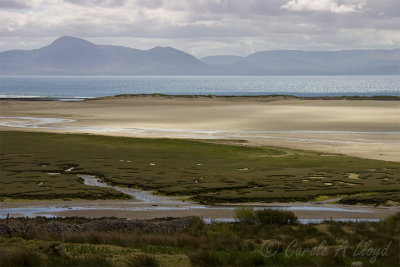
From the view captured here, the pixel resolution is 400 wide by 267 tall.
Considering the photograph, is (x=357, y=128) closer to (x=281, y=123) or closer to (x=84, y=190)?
(x=281, y=123)

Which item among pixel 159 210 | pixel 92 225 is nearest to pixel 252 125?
pixel 159 210

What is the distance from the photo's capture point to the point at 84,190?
26250mm

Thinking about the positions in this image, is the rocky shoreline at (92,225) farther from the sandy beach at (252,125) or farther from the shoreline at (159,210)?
the sandy beach at (252,125)

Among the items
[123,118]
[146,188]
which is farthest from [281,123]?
[146,188]

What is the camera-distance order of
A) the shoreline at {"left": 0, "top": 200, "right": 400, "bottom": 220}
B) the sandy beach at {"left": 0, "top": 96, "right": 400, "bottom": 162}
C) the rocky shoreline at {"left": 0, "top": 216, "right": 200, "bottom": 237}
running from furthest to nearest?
the sandy beach at {"left": 0, "top": 96, "right": 400, "bottom": 162} < the shoreline at {"left": 0, "top": 200, "right": 400, "bottom": 220} < the rocky shoreline at {"left": 0, "top": 216, "right": 200, "bottom": 237}

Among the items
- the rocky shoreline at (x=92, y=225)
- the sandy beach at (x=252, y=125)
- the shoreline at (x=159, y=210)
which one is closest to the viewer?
the rocky shoreline at (x=92, y=225)

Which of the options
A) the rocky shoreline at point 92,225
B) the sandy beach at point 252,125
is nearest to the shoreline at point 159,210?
the rocky shoreline at point 92,225

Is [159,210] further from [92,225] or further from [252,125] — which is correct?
[252,125]

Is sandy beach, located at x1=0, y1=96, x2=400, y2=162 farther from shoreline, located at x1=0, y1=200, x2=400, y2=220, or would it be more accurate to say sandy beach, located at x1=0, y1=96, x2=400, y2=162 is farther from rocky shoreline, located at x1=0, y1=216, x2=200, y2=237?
rocky shoreline, located at x1=0, y1=216, x2=200, y2=237

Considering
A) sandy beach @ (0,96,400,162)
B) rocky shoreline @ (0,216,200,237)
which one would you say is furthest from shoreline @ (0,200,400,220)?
sandy beach @ (0,96,400,162)

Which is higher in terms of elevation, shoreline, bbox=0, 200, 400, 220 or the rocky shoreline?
the rocky shoreline

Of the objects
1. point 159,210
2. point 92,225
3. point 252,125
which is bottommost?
point 159,210

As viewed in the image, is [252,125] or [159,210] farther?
[252,125]

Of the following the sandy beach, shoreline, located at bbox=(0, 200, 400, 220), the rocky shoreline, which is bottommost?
shoreline, located at bbox=(0, 200, 400, 220)
